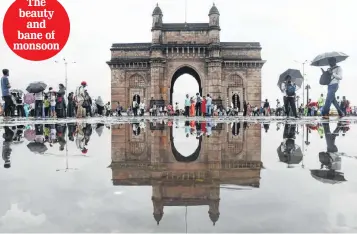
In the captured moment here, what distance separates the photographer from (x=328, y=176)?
348 cm

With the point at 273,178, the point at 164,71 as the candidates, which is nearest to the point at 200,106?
the point at 164,71

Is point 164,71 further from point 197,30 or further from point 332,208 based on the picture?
point 332,208

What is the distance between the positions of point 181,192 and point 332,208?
969 millimetres

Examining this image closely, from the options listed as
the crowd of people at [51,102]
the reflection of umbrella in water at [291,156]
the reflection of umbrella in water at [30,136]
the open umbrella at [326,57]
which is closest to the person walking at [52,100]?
the crowd of people at [51,102]

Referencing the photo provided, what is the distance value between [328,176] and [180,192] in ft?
4.73

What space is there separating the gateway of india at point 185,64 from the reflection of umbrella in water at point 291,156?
36948 millimetres

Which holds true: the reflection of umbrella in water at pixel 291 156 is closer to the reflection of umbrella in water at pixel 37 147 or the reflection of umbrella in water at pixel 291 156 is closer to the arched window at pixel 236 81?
the reflection of umbrella in water at pixel 37 147

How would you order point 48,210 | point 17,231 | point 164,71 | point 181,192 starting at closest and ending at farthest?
point 17,231 → point 48,210 → point 181,192 → point 164,71

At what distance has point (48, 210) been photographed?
2.38 metres

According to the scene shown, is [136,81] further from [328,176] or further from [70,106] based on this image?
[328,176]

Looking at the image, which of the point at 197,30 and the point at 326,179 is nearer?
the point at 326,179

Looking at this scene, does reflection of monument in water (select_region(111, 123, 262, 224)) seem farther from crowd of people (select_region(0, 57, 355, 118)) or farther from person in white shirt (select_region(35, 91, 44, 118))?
person in white shirt (select_region(35, 91, 44, 118))

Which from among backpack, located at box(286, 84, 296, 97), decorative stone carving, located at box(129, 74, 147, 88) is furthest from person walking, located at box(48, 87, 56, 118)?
decorative stone carving, located at box(129, 74, 147, 88)

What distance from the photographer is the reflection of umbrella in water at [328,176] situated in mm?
3250
